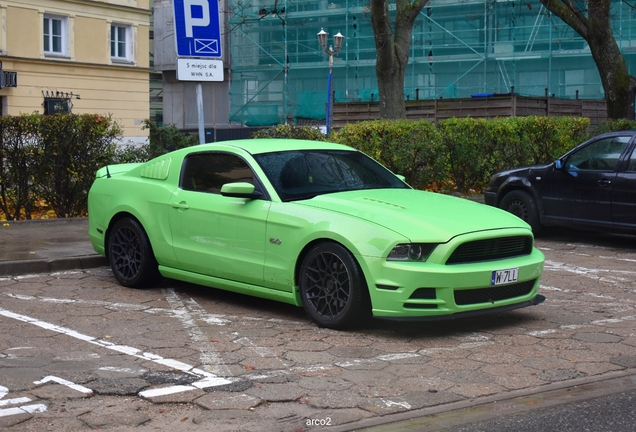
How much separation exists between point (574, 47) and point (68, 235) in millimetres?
29374

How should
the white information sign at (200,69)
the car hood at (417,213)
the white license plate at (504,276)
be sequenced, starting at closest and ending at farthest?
the car hood at (417,213), the white license plate at (504,276), the white information sign at (200,69)

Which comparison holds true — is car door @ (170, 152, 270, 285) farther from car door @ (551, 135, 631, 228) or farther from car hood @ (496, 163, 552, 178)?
car hood @ (496, 163, 552, 178)

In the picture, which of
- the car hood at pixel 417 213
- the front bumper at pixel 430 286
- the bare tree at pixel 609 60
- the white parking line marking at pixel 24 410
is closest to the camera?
the white parking line marking at pixel 24 410

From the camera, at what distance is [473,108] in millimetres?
26078

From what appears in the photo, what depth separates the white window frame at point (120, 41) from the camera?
42519mm

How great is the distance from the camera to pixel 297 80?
1838 inches

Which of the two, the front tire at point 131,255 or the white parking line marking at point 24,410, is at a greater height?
the front tire at point 131,255

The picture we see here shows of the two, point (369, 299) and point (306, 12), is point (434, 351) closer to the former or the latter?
point (369, 299)

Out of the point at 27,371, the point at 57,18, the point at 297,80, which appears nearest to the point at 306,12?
the point at 297,80

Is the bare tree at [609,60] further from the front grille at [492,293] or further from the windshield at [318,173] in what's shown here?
the front grille at [492,293]

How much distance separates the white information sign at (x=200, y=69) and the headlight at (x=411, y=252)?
4.70 m

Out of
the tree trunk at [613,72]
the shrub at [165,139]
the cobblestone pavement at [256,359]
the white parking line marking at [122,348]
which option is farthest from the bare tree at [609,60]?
the white parking line marking at [122,348]

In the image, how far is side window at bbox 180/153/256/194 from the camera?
8.23m

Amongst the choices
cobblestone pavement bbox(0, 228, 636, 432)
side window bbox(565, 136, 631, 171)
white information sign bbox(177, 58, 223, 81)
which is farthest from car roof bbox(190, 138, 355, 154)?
side window bbox(565, 136, 631, 171)
